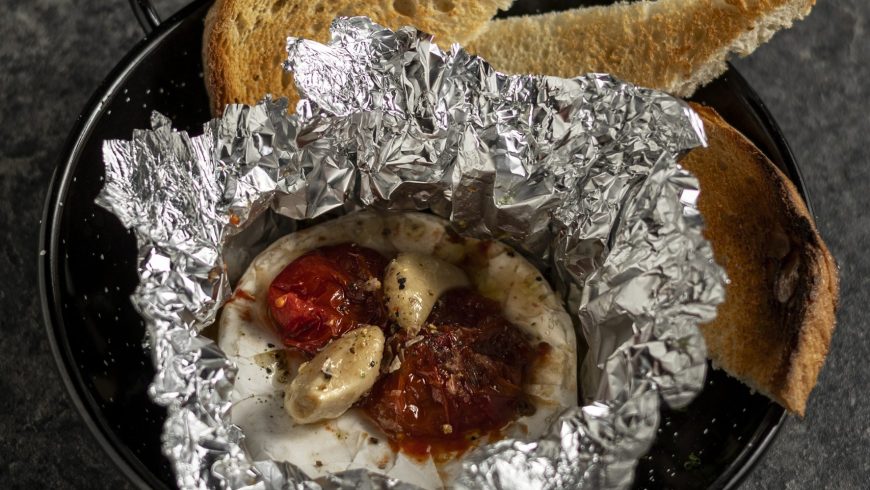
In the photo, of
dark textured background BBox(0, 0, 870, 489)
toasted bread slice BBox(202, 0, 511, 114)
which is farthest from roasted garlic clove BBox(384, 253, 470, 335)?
dark textured background BBox(0, 0, 870, 489)

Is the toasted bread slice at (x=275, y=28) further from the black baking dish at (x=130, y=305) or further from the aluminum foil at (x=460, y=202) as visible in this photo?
the aluminum foil at (x=460, y=202)

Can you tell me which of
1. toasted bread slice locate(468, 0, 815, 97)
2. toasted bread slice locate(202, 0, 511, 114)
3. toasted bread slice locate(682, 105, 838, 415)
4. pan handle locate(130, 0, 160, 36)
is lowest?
toasted bread slice locate(682, 105, 838, 415)

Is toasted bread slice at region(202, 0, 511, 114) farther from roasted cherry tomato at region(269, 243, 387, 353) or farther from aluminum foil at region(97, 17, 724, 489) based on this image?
roasted cherry tomato at region(269, 243, 387, 353)

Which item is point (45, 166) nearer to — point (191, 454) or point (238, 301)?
point (238, 301)

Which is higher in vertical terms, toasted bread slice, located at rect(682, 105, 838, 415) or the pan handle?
the pan handle

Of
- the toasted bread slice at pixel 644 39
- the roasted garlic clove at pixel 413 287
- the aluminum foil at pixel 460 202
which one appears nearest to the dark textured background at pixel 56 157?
the toasted bread slice at pixel 644 39

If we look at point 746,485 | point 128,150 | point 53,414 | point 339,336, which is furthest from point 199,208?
point 746,485
